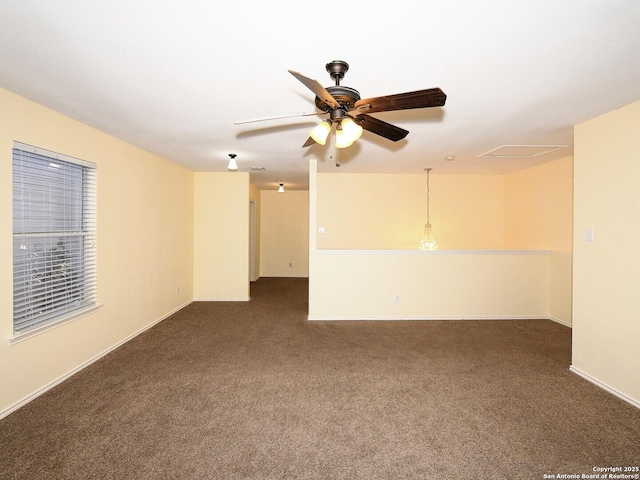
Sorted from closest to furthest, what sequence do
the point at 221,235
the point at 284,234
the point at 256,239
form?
the point at 221,235 → the point at 256,239 → the point at 284,234

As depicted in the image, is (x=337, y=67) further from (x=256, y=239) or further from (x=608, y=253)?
(x=256, y=239)

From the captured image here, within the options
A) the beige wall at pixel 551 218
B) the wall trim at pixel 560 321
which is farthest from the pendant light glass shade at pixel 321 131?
the wall trim at pixel 560 321

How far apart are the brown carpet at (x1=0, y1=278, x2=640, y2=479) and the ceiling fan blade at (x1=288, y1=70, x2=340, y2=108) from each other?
205 centimetres

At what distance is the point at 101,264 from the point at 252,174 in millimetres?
2939

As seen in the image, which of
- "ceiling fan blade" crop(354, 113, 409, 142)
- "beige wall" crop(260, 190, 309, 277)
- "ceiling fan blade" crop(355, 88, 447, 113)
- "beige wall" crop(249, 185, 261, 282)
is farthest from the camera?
"beige wall" crop(260, 190, 309, 277)

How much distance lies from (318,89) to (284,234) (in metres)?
6.63

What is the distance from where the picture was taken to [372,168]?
16.6ft

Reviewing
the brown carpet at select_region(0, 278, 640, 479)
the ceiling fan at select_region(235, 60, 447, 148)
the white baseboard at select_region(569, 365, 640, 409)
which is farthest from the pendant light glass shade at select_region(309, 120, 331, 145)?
the white baseboard at select_region(569, 365, 640, 409)

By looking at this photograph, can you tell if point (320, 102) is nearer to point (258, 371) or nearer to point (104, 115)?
point (104, 115)

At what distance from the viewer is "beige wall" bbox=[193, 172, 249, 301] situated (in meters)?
5.32

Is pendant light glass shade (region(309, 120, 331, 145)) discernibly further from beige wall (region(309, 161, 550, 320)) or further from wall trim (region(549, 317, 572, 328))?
wall trim (region(549, 317, 572, 328))

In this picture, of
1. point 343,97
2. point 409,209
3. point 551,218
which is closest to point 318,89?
point 343,97

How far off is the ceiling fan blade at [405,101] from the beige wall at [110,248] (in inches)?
101

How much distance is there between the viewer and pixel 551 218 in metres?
4.52
